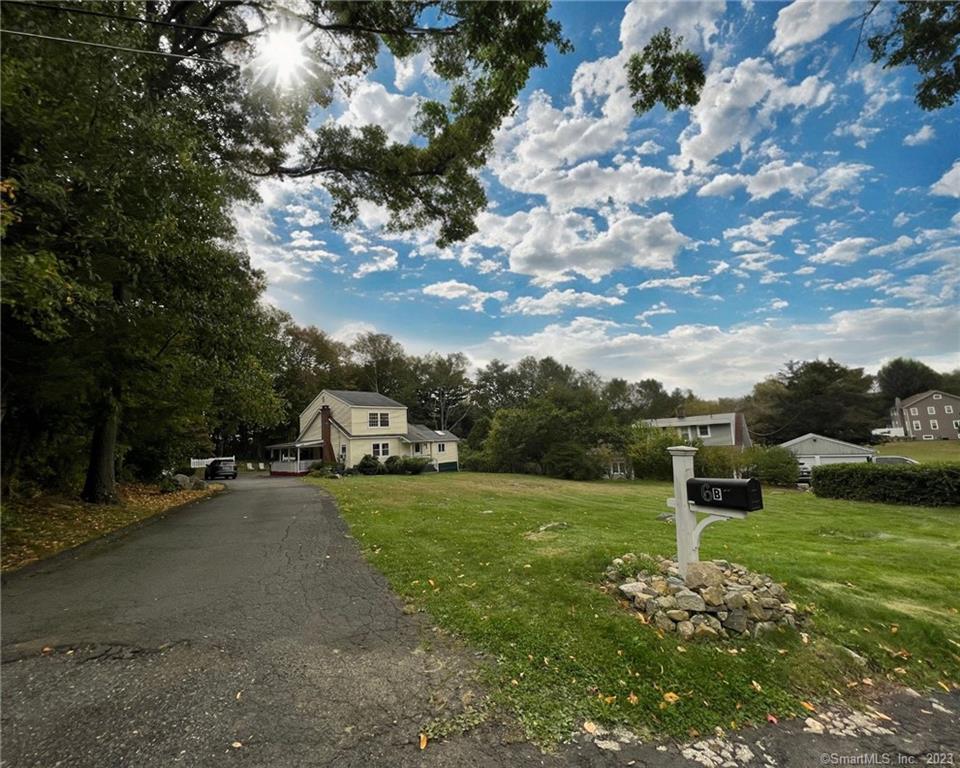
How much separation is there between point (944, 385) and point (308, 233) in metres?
90.7

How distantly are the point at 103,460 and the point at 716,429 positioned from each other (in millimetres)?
40344

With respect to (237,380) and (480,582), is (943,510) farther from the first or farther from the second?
(237,380)

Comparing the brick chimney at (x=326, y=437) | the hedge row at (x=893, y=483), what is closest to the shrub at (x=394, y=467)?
the brick chimney at (x=326, y=437)

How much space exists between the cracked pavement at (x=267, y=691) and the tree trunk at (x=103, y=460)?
6815mm

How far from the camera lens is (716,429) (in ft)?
122

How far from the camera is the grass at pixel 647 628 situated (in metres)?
2.72

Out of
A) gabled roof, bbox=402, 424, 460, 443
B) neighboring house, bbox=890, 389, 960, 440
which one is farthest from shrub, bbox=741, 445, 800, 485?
neighboring house, bbox=890, 389, 960, 440

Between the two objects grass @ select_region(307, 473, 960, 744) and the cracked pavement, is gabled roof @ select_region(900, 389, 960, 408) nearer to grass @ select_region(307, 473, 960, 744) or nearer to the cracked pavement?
grass @ select_region(307, 473, 960, 744)

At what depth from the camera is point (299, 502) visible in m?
11.4

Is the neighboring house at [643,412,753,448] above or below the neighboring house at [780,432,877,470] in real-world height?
above

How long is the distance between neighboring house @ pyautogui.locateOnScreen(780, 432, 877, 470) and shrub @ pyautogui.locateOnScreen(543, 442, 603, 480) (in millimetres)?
12389

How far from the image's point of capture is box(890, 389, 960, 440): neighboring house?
181ft

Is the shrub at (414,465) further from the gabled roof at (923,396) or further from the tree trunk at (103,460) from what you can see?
the gabled roof at (923,396)

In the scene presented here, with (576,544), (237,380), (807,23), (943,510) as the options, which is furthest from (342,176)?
(943,510)
